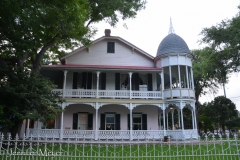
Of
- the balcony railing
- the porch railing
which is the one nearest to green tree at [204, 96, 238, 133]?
the porch railing

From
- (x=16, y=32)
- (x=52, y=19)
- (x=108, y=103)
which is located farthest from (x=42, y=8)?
(x=108, y=103)

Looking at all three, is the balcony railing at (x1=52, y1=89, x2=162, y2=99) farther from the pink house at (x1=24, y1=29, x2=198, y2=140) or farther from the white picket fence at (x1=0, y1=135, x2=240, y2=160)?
the white picket fence at (x1=0, y1=135, x2=240, y2=160)

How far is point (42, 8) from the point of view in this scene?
9539mm

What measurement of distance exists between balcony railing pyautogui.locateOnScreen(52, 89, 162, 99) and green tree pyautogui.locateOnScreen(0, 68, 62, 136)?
15.0ft

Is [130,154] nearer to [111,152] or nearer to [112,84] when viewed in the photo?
[111,152]

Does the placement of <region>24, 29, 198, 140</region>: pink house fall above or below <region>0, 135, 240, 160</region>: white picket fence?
above

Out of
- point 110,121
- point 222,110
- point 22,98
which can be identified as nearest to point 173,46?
point 110,121

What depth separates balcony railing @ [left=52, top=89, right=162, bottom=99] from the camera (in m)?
18.1

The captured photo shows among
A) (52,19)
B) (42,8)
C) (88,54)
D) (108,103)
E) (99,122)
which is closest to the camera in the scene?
(42,8)

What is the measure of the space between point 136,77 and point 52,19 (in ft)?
38.5

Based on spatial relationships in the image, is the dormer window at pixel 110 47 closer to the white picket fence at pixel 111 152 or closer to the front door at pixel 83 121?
the front door at pixel 83 121

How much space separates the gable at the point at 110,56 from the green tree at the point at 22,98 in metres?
7.71

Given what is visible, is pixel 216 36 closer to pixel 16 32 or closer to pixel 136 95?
pixel 136 95

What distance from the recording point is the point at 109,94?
60.8ft
